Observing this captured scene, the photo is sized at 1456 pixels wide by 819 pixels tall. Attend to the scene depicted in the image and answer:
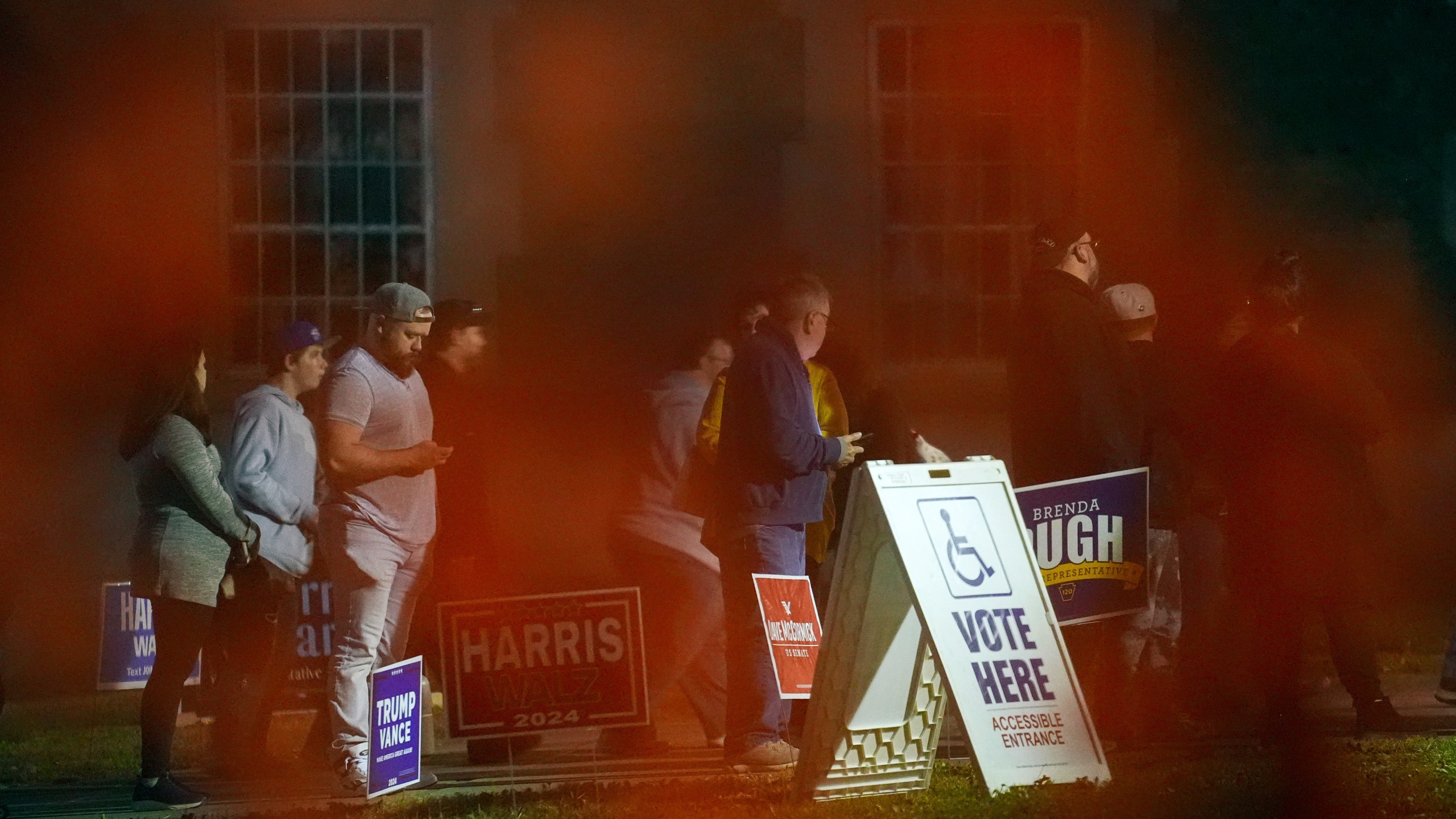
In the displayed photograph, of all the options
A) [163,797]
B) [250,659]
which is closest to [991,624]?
[163,797]

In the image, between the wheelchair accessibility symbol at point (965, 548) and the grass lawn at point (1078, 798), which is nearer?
the grass lawn at point (1078, 798)

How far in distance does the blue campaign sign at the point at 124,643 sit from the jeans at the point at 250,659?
813 millimetres

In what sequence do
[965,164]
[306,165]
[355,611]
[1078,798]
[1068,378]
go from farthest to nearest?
[965,164], [306,165], [1068,378], [355,611], [1078,798]

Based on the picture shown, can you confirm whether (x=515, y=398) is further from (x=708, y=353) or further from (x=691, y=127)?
(x=708, y=353)

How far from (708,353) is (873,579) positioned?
2410 millimetres

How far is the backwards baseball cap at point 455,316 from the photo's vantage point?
9.77 metres

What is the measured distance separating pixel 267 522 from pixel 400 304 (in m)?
1.62

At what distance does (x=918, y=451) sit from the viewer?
8758mm

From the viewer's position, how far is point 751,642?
8672mm

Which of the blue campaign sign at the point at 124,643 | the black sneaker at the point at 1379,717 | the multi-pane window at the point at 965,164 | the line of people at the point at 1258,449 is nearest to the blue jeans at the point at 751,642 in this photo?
the line of people at the point at 1258,449

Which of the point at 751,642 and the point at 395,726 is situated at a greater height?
the point at 751,642

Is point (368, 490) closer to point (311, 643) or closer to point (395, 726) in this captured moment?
point (395, 726)

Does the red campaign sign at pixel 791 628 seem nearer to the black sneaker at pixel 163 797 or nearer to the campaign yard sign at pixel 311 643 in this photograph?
the black sneaker at pixel 163 797

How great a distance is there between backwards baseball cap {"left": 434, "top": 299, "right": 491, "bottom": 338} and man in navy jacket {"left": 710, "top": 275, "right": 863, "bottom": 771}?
144cm
